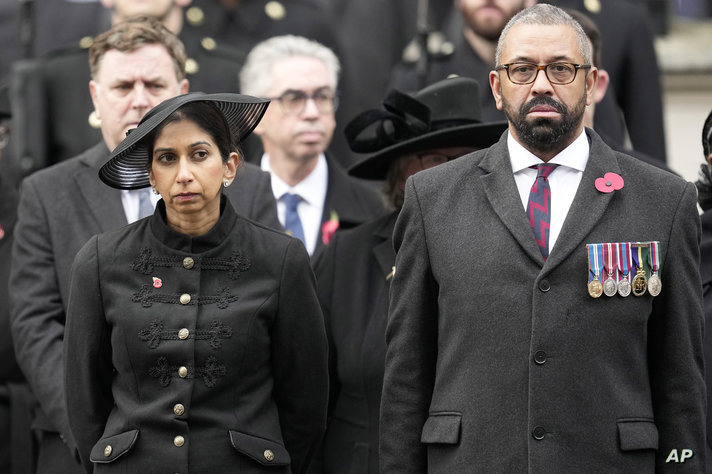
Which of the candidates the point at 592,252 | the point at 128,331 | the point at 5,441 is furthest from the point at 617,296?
the point at 5,441

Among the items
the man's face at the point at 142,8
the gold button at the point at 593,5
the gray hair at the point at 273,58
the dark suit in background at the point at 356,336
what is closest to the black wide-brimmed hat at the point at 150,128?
the dark suit in background at the point at 356,336

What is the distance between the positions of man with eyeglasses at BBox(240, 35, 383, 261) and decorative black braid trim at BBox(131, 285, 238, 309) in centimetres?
223

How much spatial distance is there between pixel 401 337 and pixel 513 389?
412 millimetres

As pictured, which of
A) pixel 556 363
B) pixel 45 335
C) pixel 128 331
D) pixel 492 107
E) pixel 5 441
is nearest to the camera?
pixel 556 363

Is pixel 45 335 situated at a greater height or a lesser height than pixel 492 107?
lesser

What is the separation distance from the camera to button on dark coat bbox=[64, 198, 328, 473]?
4.64 metres

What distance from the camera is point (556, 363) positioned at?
4332 millimetres

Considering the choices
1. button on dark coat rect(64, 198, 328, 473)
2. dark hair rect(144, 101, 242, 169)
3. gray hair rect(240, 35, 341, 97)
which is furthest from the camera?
gray hair rect(240, 35, 341, 97)

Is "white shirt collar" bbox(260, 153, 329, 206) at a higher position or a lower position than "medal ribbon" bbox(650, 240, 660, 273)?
higher

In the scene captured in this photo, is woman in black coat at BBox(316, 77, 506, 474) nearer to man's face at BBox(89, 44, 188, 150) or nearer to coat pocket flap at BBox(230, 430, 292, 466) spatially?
man's face at BBox(89, 44, 188, 150)

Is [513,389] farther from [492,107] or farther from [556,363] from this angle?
[492,107]

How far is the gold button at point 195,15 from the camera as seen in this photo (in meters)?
8.52

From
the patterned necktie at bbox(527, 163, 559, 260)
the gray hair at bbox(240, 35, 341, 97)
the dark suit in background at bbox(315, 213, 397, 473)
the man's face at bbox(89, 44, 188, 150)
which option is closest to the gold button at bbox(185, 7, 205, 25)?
the gray hair at bbox(240, 35, 341, 97)

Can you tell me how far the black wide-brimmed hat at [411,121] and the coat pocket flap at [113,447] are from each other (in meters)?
1.80
